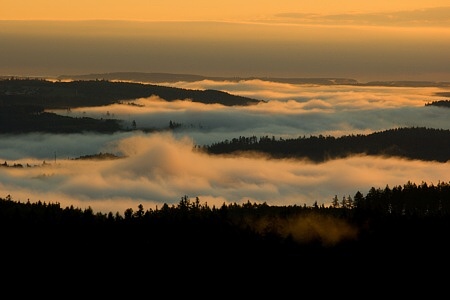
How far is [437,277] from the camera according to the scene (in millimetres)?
191500

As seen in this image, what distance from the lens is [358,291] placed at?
186250 mm

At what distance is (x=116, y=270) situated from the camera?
19062cm

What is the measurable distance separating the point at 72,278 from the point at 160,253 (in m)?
15.5

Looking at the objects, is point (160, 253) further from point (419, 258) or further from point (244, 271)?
point (419, 258)

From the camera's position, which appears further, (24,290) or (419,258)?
(419,258)

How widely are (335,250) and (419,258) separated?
1287 centimetres

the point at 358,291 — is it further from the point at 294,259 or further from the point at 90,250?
the point at 90,250

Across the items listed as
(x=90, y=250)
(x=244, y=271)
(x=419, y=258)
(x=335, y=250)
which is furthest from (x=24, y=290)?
(x=419, y=258)

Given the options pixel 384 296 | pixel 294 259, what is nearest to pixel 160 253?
pixel 294 259

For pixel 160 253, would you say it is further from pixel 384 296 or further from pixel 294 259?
pixel 384 296

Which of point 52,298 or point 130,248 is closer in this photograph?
point 52,298

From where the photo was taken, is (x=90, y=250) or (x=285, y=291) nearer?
(x=285, y=291)

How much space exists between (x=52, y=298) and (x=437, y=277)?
186 feet

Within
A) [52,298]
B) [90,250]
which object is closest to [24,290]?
[52,298]
